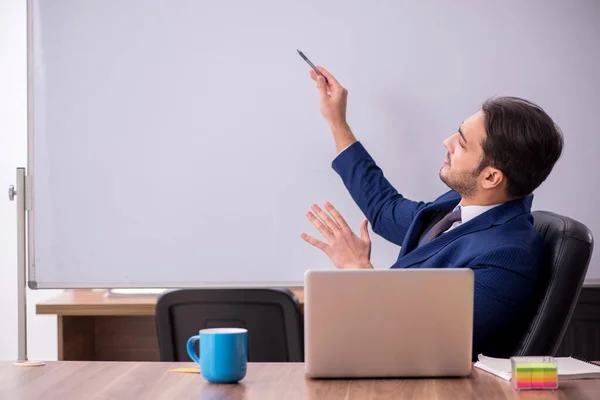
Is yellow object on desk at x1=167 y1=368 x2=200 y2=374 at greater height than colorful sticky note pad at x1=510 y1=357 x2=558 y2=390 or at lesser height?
lesser

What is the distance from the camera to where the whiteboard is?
2.48 m

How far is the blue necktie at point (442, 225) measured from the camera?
6.75 feet

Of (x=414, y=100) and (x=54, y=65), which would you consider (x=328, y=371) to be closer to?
(x=414, y=100)

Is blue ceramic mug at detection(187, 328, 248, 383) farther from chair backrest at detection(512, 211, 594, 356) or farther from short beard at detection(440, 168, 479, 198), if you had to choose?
short beard at detection(440, 168, 479, 198)

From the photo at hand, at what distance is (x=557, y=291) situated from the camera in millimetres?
1722

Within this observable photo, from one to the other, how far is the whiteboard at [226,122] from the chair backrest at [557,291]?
2.45 feet

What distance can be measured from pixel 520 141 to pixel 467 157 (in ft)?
0.47

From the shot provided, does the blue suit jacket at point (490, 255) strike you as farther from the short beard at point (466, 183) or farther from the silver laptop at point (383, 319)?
the silver laptop at point (383, 319)

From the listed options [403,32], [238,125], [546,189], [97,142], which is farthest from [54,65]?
[546,189]

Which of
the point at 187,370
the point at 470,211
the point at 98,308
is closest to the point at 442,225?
the point at 470,211

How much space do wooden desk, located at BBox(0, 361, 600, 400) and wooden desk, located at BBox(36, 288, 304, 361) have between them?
1063mm

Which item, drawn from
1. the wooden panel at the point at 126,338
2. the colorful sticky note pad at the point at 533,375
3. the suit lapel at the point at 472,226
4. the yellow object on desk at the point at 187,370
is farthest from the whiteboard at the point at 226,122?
the colorful sticky note pad at the point at 533,375

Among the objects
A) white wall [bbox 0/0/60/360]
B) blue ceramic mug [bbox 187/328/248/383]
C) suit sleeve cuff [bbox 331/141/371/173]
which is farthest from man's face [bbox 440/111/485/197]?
white wall [bbox 0/0/60/360]

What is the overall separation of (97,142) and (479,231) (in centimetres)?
128
